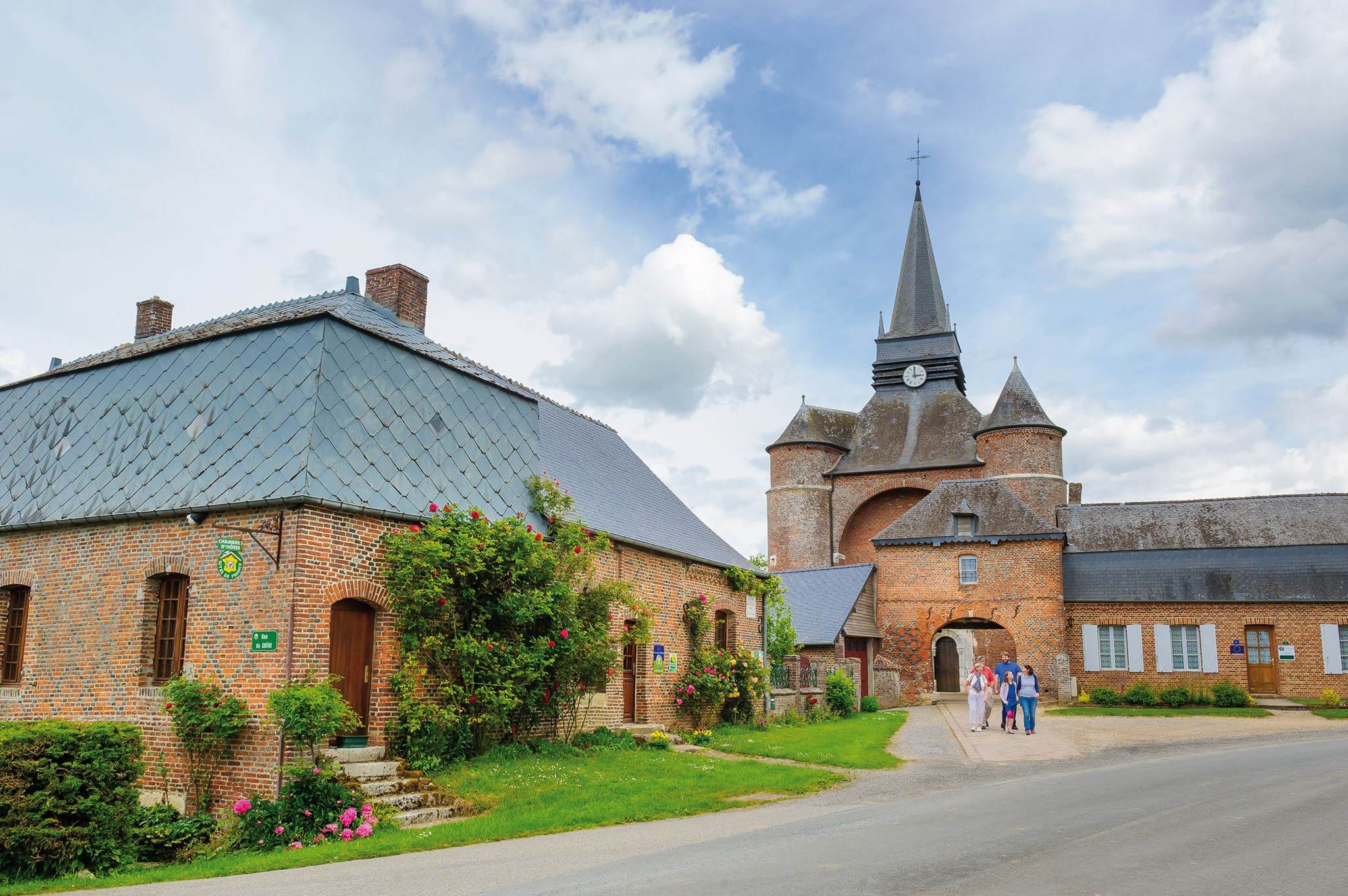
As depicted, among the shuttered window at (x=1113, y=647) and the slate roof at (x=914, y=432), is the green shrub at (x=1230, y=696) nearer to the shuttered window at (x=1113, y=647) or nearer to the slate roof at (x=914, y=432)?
the shuttered window at (x=1113, y=647)

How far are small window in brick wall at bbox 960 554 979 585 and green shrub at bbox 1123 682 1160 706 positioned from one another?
547 cm

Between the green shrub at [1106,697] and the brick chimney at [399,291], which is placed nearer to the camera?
the brick chimney at [399,291]

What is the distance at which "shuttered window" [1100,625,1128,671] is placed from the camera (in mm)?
31688

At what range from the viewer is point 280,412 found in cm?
1332

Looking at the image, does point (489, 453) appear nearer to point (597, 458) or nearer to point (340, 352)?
point (340, 352)

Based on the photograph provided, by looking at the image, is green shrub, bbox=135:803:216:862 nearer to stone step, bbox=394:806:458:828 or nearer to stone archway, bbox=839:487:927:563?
stone step, bbox=394:806:458:828

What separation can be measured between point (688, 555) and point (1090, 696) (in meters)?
16.3

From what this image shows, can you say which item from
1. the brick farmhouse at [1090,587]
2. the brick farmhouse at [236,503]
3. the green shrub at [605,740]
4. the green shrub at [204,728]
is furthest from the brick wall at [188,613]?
the brick farmhouse at [1090,587]

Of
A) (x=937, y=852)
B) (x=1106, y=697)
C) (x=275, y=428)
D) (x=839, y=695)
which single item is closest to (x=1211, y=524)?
(x=1106, y=697)

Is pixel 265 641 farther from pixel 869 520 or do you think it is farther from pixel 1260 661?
pixel 869 520

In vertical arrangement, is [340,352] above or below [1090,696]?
above

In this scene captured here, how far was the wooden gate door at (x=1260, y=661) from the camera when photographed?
29938mm

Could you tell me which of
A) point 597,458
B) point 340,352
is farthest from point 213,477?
point 597,458

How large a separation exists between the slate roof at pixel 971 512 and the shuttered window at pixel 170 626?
24.3 metres
